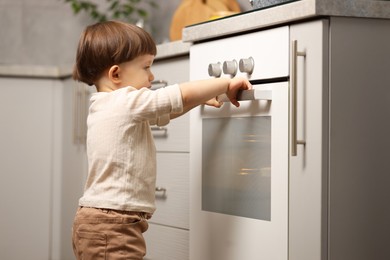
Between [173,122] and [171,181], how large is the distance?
0.61 feet

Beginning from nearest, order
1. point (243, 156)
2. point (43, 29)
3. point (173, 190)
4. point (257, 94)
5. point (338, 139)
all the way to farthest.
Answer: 1. point (338, 139)
2. point (257, 94)
3. point (243, 156)
4. point (173, 190)
5. point (43, 29)

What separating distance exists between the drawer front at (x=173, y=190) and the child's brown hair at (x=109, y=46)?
0.56 meters

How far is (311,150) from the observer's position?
1530 millimetres

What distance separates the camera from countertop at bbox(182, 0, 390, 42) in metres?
1.51

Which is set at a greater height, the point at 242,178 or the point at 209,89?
the point at 209,89

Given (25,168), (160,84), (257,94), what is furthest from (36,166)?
(257,94)

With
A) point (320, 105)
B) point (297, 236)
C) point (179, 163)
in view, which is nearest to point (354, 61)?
point (320, 105)

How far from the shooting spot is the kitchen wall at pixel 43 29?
3771 millimetres

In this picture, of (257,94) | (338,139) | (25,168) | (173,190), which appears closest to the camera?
(338,139)

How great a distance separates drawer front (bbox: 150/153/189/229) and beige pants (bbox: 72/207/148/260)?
1.68 feet

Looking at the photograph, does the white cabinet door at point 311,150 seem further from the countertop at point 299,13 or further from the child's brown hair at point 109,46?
the child's brown hair at point 109,46

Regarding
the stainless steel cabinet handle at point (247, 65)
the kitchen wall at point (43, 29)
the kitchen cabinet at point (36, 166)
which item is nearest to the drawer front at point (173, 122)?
the stainless steel cabinet handle at point (247, 65)

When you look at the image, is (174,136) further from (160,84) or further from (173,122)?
(160,84)

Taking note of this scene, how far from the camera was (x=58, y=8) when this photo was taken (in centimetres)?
388
